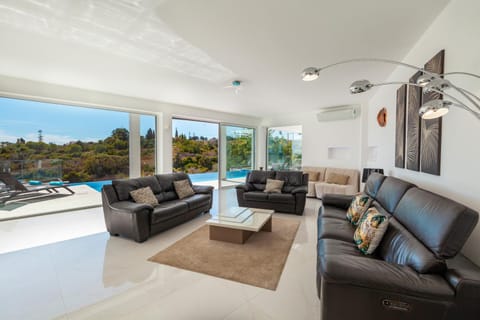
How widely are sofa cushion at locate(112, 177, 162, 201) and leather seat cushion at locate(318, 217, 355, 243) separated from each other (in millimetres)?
3016

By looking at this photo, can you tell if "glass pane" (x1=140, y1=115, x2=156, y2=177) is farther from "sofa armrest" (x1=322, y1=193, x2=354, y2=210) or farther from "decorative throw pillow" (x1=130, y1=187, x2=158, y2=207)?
"sofa armrest" (x1=322, y1=193, x2=354, y2=210)

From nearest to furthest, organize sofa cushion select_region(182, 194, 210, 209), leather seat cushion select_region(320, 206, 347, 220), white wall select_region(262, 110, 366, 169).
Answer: leather seat cushion select_region(320, 206, 347, 220)
sofa cushion select_region(182, 194, 210, 209)
white wall select_region(262, 110, 366, 169)

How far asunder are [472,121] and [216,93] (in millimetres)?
4027

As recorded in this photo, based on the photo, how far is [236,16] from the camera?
1.99 metres

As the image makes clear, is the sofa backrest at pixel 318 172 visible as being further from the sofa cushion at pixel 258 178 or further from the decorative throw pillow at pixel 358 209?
the decorative throw pillow at pixel 358 209

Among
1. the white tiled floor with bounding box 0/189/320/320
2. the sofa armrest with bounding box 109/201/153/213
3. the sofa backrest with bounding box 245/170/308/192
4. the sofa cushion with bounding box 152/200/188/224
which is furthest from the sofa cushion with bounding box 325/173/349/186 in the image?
the sofa armrest with bounding box 109/201/153/213

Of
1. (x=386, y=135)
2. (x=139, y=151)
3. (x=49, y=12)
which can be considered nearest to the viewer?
(x=49, y=12)

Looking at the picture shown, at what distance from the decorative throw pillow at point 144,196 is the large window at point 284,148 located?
17.0 feet

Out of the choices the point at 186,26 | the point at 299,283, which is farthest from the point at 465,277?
the point at 186,26

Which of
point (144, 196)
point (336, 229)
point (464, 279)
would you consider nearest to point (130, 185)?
point (144, 196)

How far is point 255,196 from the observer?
4512 millimetres

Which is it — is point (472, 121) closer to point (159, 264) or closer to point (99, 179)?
point (159, 264)

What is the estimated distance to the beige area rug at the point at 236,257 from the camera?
218cm

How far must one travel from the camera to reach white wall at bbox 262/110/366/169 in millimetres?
5926
